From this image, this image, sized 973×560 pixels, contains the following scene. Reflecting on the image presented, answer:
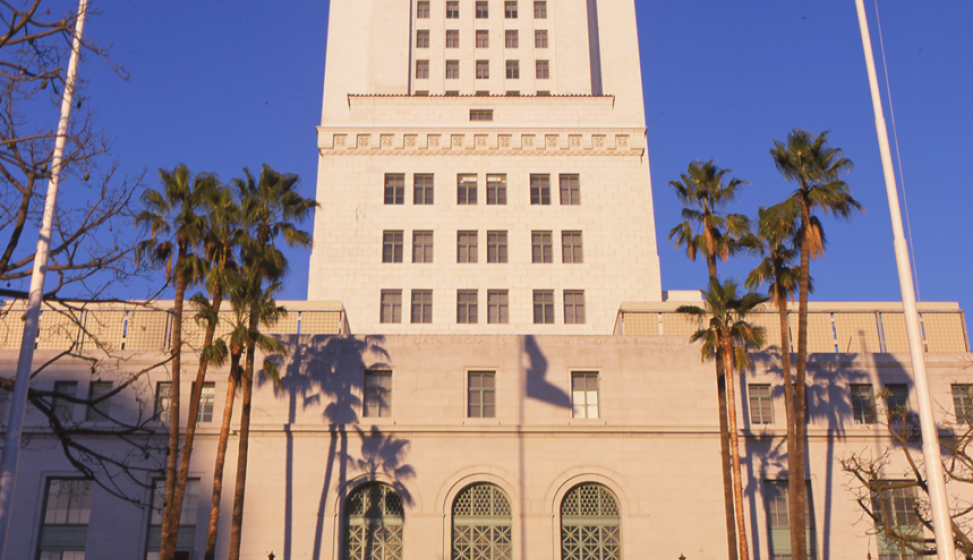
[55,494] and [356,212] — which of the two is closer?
[55,494]

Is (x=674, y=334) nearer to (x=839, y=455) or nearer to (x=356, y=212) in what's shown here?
(x=839, y=455)

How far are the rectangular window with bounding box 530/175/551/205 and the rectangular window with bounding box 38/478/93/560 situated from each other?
26351 millimetres

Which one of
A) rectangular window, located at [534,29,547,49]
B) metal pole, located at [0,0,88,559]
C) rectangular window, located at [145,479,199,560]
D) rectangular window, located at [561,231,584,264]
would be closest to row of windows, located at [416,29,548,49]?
rectangular window, located at [534,29,547,49]

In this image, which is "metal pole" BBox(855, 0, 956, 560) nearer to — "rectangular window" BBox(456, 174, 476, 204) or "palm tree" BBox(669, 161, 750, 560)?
"palm tree" BBox(669, 161, 750, 560)

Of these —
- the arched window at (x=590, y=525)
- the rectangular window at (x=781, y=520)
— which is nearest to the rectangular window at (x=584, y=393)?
the arched window at (x=590, y=525)

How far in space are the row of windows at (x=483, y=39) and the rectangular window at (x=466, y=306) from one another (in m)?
19.3

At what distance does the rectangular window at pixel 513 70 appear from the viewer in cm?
5872

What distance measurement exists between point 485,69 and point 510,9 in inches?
186

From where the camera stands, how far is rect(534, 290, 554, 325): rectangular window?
47.7 meters

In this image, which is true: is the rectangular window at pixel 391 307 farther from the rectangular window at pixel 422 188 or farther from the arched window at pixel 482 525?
the arched window at pixel 482 525

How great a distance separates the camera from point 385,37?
195 feet

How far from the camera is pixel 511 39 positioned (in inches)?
2352

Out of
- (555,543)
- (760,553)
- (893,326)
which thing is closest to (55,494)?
(555,543)

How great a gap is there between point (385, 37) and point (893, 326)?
117 feet
